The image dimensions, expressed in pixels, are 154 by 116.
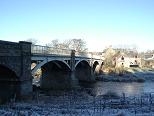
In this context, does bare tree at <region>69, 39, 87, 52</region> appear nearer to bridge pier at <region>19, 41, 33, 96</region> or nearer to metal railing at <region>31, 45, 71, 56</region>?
metal railing at <region>31, 45, 71, 56</region>

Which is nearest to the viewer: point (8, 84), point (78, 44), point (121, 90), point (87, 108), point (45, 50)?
point (87, 108)

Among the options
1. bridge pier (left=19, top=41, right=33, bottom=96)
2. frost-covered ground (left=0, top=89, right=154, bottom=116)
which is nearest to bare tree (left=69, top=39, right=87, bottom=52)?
bridge pier (left=19, top=41, right=33, bottom=96)

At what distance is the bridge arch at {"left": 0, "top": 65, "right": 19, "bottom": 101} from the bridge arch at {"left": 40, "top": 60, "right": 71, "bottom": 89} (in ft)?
59.7

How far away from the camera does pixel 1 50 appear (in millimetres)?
25719

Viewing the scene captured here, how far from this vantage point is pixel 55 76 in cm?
4859

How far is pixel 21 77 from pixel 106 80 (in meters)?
38.3

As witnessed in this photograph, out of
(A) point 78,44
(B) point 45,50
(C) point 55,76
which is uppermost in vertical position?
(A) point 78,44

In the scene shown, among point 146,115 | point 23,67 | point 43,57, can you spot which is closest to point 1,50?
point 23,67

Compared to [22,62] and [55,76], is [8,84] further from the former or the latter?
[55,76]

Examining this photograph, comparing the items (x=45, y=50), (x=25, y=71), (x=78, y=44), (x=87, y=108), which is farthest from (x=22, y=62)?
(x=78, y=44)

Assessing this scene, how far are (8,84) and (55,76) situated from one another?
19556mm

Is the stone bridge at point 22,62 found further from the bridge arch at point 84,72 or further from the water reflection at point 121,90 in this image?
the bridge arch at point 84,72

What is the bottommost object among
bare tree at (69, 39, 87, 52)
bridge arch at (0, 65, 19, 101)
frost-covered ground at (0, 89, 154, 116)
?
frost-covered ground at (0, 89, 154, 116)

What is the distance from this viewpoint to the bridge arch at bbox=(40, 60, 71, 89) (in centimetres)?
4784
